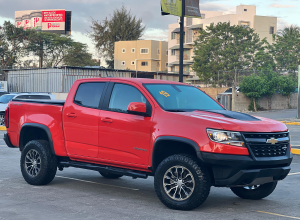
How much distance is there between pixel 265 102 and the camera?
119 ft

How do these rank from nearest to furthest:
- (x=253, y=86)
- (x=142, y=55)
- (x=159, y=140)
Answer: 1. (x=159, y=140)
2. (x=253, y=86)
3. (x=142, y=55)

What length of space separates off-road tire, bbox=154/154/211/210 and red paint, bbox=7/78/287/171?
273 millimetres

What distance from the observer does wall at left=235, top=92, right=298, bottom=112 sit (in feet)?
→ 116

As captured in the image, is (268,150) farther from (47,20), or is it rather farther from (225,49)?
(47,20)

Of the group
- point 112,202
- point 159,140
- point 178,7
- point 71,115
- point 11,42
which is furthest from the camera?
point 11,42

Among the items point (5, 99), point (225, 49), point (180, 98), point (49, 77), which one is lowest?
point (5, 99)

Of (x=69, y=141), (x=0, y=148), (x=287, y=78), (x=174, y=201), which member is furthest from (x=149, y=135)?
(x=287, y=78)

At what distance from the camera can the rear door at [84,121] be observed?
7.33 metres

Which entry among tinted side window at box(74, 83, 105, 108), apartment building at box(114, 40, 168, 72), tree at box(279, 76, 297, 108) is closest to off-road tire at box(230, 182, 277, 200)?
tinted side window at box(74, 83, 105, 108)

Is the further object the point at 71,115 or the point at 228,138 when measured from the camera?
the point at 71,115

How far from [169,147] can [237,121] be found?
3.60 ft

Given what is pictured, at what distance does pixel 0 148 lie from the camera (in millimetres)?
13477

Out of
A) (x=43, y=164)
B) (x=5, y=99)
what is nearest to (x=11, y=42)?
(x=5, y=99)

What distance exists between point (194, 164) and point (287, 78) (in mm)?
32154
